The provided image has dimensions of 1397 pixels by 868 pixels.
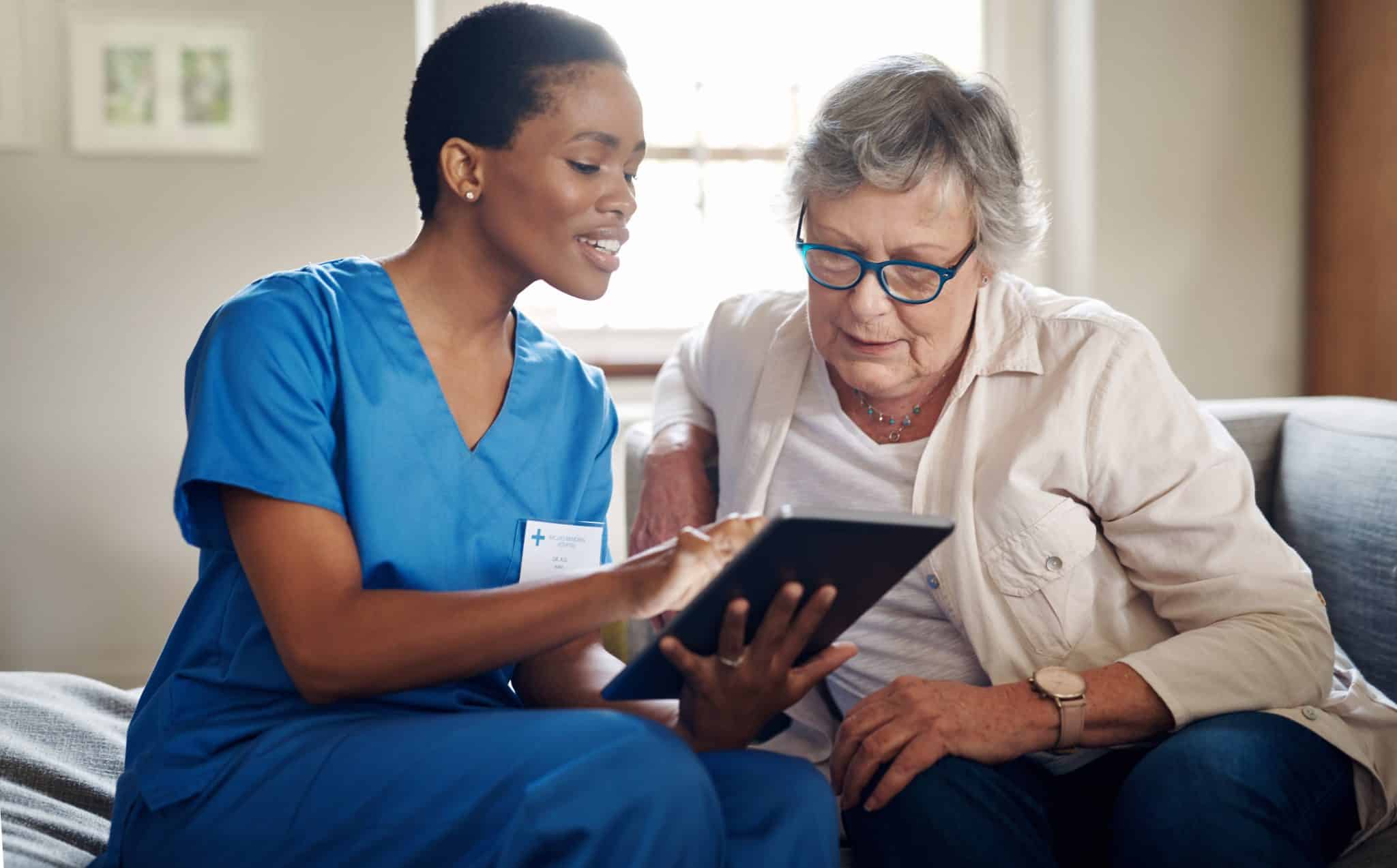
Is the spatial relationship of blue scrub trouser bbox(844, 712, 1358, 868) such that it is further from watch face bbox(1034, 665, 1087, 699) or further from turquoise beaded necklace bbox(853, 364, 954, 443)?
turquoise beaded necklace bbox(853, 364, 954, 443)

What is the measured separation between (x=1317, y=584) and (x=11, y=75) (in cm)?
300

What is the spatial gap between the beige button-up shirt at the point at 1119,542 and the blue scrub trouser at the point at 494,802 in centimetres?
44

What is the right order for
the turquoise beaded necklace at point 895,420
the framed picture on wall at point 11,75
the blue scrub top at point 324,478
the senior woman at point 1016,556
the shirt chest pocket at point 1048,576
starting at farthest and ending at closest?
the framed picture on wall at point 11,75 < the turquoise beaded necklace at point 895,420 < the shirt chest pocket at point 1048,576 < the senior woman at point 1016,556 < the blue scrub top at point 324,478

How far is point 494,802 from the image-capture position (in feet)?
2.96

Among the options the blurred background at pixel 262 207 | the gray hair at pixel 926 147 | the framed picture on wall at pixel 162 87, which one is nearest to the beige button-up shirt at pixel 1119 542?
the gray hair at pixel 926 147

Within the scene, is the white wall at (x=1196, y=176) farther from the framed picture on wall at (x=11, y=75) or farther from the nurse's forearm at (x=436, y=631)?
the framed picture on wall at (x=11, y=75)

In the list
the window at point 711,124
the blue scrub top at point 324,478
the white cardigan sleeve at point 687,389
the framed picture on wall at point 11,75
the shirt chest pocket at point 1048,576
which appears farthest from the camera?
the window at point 711,124

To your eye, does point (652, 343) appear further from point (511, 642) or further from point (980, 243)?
point (511, 642)

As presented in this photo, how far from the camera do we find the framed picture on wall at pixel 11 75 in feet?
9.41

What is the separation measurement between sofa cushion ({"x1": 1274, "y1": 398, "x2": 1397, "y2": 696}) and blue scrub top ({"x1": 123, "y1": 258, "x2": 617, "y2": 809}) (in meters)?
1.03

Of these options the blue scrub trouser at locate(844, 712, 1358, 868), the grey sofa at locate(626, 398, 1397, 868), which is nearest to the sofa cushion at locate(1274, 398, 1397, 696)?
the grey sofa at locate(626, 398, 1397, 868)

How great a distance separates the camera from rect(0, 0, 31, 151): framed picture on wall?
287 centimetres

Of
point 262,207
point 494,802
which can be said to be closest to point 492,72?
point 494,802

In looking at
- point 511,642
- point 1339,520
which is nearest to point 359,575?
point 511,642
